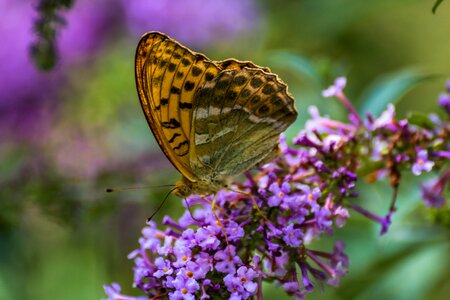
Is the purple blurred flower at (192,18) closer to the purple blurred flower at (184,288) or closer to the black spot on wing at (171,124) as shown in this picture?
the black spot on wing at (171,124)

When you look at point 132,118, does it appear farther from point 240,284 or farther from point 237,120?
point 240,284

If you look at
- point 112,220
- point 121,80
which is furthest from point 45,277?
point 121,80

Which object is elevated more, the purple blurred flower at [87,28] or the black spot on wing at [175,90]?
the purple blurred flower at [87,28]

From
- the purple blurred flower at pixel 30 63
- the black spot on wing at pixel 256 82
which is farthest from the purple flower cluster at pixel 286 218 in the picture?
the purple blurred flower at pixel 30 63

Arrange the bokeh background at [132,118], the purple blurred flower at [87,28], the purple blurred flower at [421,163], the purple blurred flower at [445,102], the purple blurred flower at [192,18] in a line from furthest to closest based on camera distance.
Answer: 1. the purple blurred flower at [87,28]
2. the purple blurred flower at [192,18]
3. the bokeh background at [132,118]
4. the purple blurred flower at [445,102]
5. the purple blurred flower at [421,163]

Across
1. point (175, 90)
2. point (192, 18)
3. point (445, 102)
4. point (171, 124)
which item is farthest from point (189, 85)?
point (192, 18)

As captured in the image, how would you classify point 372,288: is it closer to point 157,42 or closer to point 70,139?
point 157,42
